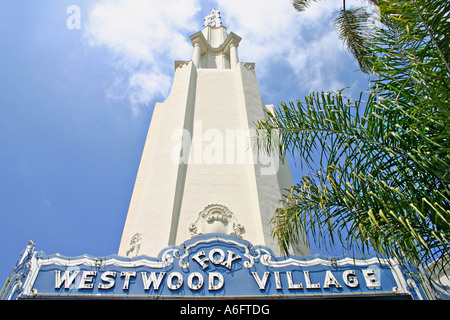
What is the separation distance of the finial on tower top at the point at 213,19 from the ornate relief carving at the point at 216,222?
17.8 meters

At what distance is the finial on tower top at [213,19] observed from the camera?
25.5m

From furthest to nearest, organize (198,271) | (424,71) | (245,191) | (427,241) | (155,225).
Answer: (245,191) → (155,225) → (198,271) → (424,71) → (427,241)

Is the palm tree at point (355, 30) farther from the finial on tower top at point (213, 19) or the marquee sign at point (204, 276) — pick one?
the finial on tower top at point (213, 19)

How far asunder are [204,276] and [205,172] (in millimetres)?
5827

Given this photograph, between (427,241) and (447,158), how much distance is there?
3.50 feet

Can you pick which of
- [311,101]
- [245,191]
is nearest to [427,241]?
[311,101]

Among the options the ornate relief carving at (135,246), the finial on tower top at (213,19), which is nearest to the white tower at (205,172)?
the ornate relief carving at (135,246)

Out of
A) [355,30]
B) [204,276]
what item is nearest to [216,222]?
[204,276]

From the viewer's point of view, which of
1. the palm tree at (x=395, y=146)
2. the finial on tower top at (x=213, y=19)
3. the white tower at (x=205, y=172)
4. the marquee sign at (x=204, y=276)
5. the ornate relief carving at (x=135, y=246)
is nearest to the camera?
the palm tree at (x=395, y=146)

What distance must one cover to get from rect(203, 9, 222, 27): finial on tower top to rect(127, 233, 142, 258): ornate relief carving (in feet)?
60.8

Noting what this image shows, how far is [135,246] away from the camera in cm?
1055

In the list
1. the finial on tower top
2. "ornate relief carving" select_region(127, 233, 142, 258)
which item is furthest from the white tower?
the finial on tower top

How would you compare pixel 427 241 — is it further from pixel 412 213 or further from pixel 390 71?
pixel 390 71

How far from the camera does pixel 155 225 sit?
10.7 m
